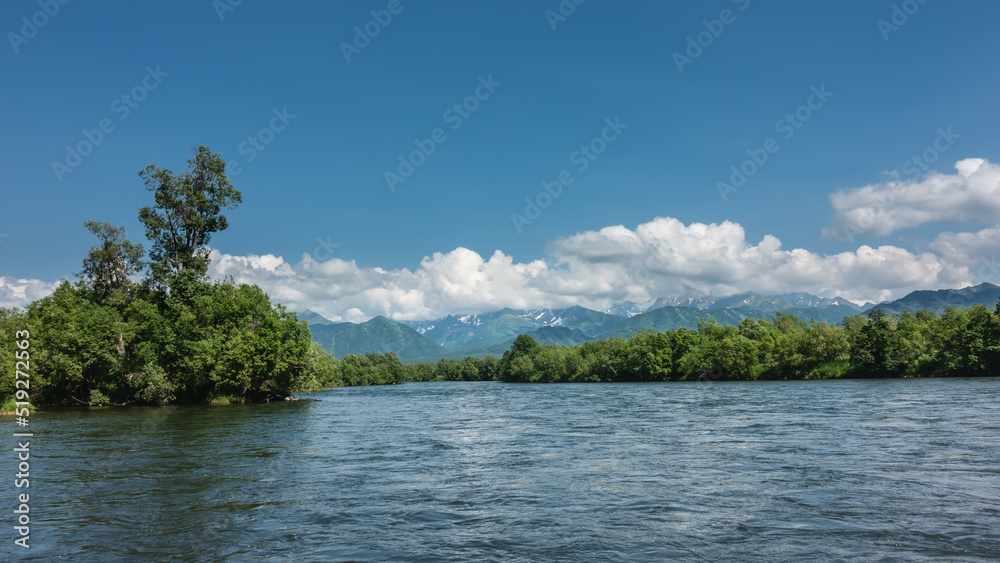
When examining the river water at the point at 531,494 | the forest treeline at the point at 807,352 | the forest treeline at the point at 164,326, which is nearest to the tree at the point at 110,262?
the forest treeline at the point at 164,326

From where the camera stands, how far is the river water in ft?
44.7

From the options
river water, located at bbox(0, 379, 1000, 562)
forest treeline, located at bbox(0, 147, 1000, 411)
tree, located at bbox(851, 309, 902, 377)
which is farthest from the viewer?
tree, located at bbox(851, 309, 902, 377)

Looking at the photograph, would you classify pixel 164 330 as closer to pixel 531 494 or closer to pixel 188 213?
pixel 188 213

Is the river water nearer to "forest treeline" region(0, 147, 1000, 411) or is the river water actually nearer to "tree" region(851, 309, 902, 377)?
"forest treeline" region(0, 147, 1000, 411)

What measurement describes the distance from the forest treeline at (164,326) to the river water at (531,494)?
3123 centimetres

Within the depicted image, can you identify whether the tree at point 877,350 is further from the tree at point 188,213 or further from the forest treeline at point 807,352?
the tree at point 188,213

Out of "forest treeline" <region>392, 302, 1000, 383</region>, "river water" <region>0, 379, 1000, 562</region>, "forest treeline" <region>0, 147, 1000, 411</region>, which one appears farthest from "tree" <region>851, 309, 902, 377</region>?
"forest treeline" <region>0, 147, 1000, 411</region>

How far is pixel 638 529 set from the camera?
1497cm

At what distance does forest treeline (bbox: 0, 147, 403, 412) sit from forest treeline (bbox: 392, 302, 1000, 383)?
104 m

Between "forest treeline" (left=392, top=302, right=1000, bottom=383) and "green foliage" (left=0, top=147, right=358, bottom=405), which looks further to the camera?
"forest treeline" (left=392, top=302, right=1000, bottom=383)

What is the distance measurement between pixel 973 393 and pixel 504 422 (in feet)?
164

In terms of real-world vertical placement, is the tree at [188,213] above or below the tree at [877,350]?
above

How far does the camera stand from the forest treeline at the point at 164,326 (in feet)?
215

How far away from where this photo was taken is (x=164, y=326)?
69250 mm
